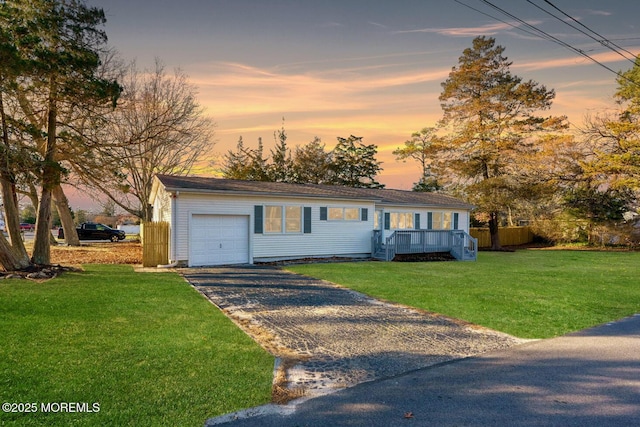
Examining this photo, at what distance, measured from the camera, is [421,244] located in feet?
68.9

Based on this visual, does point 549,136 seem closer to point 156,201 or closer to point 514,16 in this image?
point 514,16

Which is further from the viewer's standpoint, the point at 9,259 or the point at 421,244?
the point at 421,244

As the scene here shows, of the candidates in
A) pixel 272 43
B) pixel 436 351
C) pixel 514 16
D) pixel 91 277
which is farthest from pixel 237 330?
pixel 272 43

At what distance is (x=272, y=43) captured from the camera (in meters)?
14.1

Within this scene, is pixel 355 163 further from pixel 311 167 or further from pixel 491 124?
pixel 491 124

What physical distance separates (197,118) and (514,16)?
2240cm

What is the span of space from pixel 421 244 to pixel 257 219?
8939 mm

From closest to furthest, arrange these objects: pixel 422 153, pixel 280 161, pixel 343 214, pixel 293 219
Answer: pixel 293 219 → pixel 343 214 → pixel 422 153 → pixel 280 161

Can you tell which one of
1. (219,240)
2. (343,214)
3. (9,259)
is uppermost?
(343,214)

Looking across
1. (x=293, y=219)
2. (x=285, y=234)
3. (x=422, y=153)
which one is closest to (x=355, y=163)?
(x=422, y=153)

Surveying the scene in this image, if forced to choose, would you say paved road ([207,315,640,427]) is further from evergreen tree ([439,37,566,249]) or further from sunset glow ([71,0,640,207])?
evergreen tree ([439,37,566,249])

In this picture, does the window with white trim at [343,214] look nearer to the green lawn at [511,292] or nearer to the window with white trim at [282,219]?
the window with white trim at [282,219]

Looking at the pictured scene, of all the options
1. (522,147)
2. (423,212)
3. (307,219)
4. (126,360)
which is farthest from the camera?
(522,147)

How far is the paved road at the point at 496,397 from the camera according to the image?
357 cm
